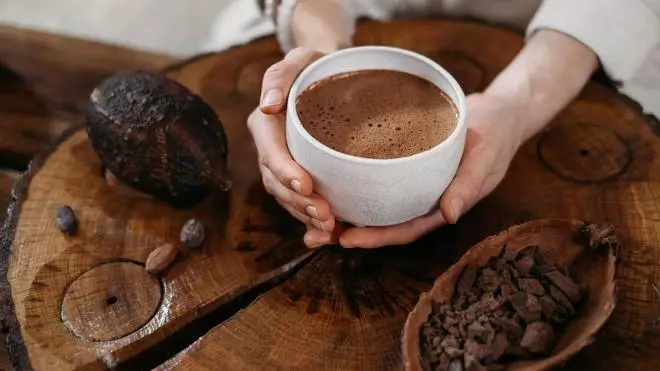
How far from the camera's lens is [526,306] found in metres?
0.68

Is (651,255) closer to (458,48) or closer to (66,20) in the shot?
(458,48)

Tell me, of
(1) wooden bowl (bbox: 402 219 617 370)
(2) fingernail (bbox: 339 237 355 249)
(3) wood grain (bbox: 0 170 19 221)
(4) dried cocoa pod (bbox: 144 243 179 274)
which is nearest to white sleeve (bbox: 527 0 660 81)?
(1) wooden bowl (bbox: 402 219 617 370)

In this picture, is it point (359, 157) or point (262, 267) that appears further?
point (262, 267)

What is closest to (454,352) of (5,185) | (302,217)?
(302,217)

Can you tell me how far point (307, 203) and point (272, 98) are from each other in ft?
0.38

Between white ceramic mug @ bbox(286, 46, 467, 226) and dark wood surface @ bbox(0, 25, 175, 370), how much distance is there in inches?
17.6

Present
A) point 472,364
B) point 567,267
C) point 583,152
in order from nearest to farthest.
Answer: point 472,364, point 567,267, point 583,152

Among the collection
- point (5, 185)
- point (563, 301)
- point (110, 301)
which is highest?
point (563, 301)

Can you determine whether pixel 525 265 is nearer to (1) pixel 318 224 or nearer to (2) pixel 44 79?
(1) pixel 318 224

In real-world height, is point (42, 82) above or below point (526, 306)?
below

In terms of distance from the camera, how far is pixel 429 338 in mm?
673

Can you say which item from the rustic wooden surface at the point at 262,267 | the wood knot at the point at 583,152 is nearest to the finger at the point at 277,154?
the rustic wooden surface at the point at 262,267

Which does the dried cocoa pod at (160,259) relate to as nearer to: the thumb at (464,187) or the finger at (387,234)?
the finger at (387,234)

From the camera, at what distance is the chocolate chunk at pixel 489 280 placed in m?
0.70
